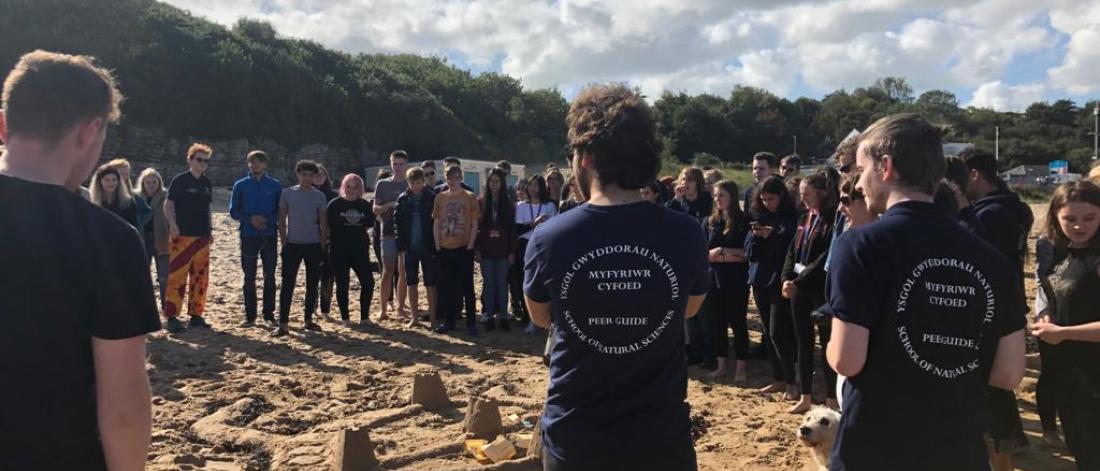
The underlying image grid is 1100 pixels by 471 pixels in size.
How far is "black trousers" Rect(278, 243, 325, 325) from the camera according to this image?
7.75 meters

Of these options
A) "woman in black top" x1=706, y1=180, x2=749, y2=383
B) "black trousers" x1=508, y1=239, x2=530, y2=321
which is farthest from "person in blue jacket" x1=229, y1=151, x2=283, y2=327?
"woman in black top" x1=706, y1=180, x2=749, y2=383

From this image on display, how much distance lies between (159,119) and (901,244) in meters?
32.4

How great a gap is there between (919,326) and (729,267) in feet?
13.5

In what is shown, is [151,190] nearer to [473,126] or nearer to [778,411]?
[778,411]

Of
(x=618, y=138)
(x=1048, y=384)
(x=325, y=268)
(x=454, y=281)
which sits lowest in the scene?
(x=1048, y=384)

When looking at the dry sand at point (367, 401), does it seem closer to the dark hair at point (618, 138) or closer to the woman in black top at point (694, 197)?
the woman in black top at point (694, 197)

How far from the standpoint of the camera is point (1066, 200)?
10.5ft

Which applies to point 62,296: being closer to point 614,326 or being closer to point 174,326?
point 614,326

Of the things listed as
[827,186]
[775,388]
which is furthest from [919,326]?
[775,388]

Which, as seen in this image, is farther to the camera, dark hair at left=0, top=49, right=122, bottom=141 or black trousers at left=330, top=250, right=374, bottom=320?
black trousers at left=330, top=250, right=374, bottom=320

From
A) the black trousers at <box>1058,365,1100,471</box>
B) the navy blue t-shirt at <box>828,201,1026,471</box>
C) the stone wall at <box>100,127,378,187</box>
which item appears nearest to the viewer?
the navy blue t-shirt at <box>828,201,1026,471</box>

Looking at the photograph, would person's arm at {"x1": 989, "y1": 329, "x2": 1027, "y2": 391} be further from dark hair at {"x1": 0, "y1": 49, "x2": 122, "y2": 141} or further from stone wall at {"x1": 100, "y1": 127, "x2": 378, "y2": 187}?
stone wall at {"x1": 100, "y1": 127, "x2": 378, "y2": 187}

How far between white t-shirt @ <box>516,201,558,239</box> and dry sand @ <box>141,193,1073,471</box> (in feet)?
4.20

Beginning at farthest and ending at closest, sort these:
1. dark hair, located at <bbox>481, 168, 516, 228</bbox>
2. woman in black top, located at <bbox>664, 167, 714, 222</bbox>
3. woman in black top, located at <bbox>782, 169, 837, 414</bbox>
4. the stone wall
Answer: the stone wall, dark hair, located at <bbox>481, 168, 516, 228</bbox>, woman in black top, located at <bbox>664, 167, 714, 222</bbox>, woman in black top, located at <bbox>782, 169, 837, 414</bbox>
